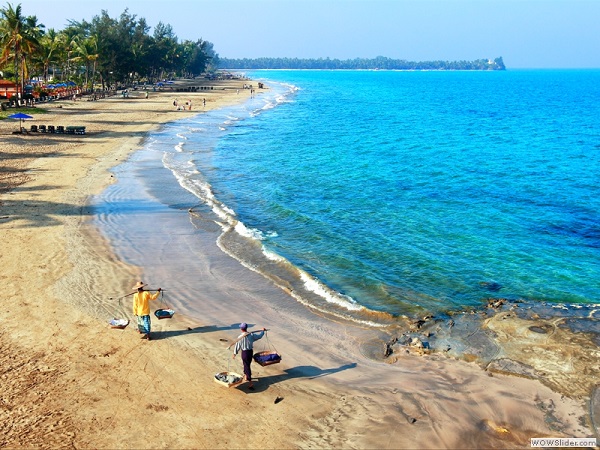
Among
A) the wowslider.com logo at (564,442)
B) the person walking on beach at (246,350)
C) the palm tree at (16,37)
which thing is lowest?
the wowslider.com logo at (564,442)

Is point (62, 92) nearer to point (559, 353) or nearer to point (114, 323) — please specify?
point (114, 323)

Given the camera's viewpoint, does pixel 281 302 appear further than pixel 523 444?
Yes

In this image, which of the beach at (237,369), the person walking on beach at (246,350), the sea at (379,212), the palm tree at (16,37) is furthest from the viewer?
the palm tree at (16,37)

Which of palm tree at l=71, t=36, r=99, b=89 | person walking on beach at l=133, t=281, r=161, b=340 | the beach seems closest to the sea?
the beach

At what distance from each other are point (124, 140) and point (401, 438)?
142 feet

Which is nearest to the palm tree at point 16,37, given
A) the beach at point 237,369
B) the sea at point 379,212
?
the sea at point 379,212

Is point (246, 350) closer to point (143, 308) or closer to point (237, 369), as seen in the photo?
point (237, 369)

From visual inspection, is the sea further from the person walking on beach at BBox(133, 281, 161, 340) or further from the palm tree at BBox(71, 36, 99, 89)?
the palm tree at BBox(71, 36, 99, 89)

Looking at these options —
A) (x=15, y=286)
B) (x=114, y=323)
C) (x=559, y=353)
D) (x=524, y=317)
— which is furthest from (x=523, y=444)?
(x=15, y=286)

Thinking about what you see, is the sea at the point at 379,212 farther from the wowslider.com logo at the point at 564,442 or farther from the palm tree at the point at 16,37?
the palm tree at the point at 16,37

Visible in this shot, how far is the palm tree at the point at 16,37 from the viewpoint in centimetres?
5609

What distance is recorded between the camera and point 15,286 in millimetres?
17719

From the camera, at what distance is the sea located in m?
20.2

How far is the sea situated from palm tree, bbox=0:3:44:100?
16444 mm
